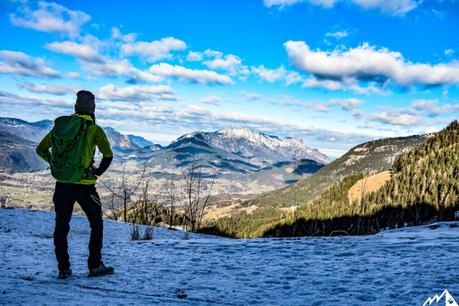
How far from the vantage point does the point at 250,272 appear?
21.5 ft

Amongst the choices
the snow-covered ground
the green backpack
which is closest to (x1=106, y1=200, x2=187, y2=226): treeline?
the snow-covered ground

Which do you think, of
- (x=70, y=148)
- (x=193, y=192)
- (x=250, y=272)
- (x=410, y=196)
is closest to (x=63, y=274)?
(x=70, y=148)

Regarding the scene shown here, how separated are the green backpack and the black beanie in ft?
0.59

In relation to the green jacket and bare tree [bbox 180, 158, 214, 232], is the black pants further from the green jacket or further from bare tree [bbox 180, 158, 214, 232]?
bare tree [bbox 180, 158, 214, 232]

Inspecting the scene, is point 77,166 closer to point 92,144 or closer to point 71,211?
point 92,144

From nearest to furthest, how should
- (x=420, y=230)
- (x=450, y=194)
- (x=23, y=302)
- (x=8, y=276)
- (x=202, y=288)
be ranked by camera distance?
(x=23, y=302), (x=202, y=288), (x=8, y=276), (x=420, y=230), (x=450, y=194)

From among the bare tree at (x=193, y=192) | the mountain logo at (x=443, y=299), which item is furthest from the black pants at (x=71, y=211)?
the bare tree at (x=193, y=192)

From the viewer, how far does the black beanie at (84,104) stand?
619 centimetres

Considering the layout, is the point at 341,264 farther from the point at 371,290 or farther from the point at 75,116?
the point at 75,116

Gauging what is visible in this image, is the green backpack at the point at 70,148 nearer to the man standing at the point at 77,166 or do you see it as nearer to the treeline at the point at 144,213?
the man standing at the point at 77,166

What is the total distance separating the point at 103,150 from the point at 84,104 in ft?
2.38

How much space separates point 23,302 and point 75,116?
2.56 meters

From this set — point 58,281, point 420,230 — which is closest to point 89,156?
point 58,281

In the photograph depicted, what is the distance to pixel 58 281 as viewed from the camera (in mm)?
5984
